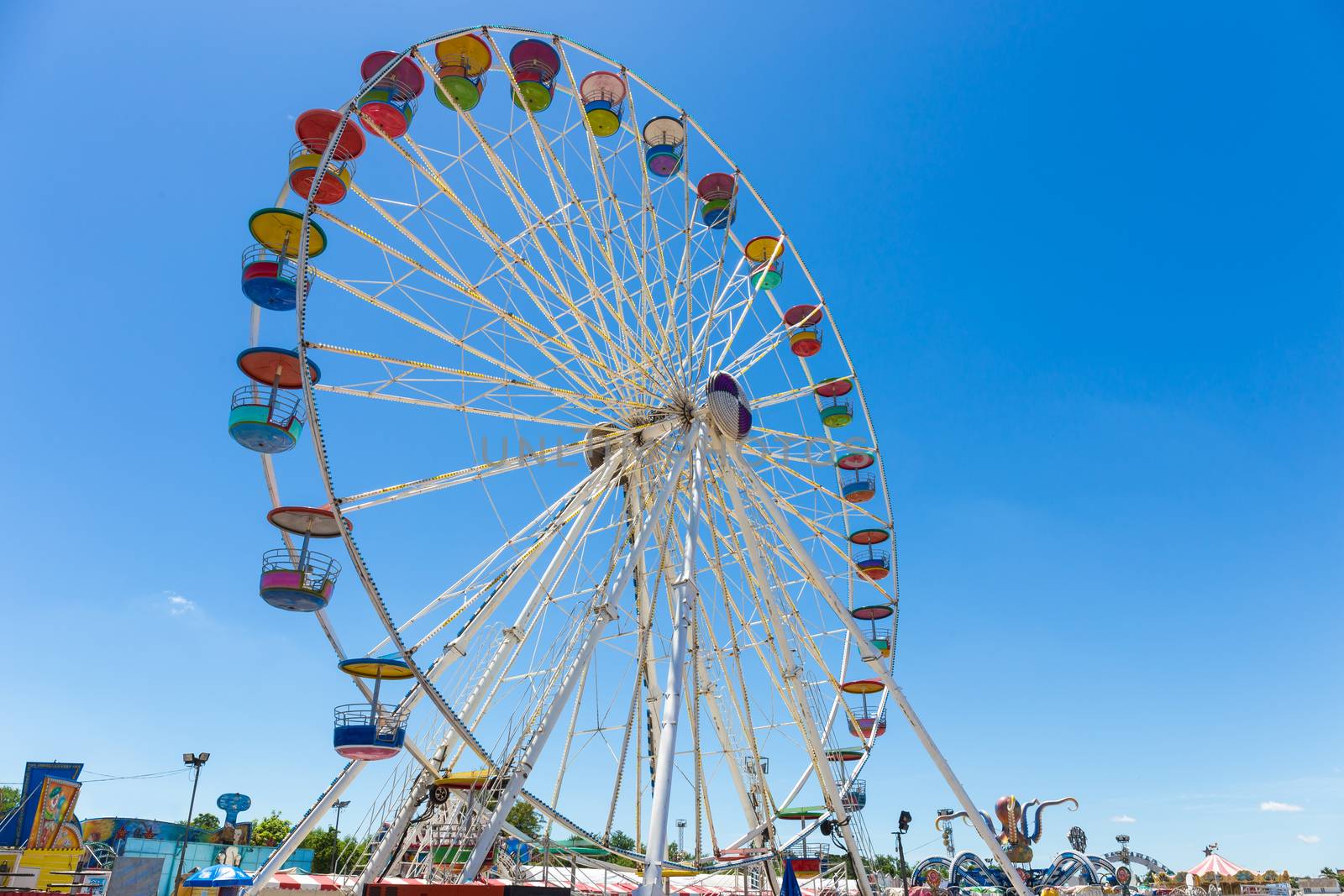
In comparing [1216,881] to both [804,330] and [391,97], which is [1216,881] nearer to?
[804,330]

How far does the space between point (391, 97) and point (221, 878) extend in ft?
51.5

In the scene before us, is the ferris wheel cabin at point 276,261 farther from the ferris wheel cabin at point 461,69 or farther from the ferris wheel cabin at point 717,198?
the ferris wheel cabin at point 717,198

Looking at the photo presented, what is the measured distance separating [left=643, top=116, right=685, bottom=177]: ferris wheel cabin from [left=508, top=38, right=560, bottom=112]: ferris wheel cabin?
2.80 metres

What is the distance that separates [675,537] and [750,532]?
5.05 ft

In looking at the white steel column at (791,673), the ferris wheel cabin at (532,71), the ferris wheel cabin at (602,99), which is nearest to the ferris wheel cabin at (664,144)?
the ferris wheel cabin at (602,99)

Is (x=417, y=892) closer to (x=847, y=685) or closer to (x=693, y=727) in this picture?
(x=693, y=727)

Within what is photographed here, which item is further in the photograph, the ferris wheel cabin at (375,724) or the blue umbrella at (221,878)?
the blue umbrella at (221,878)

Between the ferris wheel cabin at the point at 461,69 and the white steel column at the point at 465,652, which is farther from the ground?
the ferris wheel cabin at the point at 461,69

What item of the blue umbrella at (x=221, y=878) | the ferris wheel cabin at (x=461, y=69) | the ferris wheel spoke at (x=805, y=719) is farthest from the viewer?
the blue umbrella at (x=221, y=878)

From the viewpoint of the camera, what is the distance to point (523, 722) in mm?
14086

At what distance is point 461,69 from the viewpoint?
16.2m

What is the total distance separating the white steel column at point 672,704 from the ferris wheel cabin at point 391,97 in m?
8.18

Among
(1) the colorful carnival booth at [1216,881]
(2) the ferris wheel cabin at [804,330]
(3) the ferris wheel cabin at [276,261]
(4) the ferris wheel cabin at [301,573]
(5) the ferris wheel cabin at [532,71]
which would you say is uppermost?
(5) the ferris wheel cabin at [532,71]

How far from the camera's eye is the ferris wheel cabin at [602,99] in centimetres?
1791
